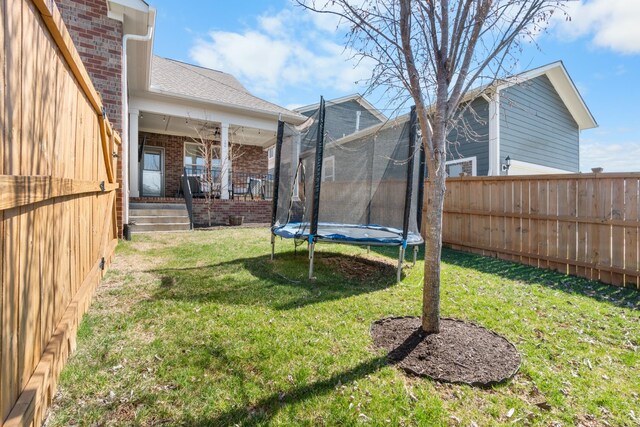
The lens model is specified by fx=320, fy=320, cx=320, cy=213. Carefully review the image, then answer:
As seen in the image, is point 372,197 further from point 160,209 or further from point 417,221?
point 160,209

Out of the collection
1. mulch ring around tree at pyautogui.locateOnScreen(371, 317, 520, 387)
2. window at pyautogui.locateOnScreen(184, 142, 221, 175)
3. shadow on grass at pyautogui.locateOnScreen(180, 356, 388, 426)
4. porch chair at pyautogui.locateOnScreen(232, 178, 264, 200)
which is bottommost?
shadow on grass at pyautogui.locateOnScreen(180, 356, 388, 426)

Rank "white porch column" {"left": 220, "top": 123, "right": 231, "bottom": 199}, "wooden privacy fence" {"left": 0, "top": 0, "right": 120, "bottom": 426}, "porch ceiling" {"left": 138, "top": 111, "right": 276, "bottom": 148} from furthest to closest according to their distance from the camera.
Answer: "porch ceiling" {"left": 138, "top": 111, "right": 276, "bottom": 148}
"white porch column" {"left": 220, "top": 123, "right": 231, "bottom": 199}
"wooden privacy fence" {"left": 0, "top": 0, "right": 120, "bottom": 426}

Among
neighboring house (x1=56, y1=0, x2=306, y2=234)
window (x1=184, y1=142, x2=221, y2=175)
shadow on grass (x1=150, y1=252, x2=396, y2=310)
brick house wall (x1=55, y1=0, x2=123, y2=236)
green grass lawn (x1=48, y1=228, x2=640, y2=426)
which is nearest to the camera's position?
green grass lawn (x1=48, y1=228, x2=640, y2=426)

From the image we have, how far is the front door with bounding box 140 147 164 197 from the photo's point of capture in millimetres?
11867

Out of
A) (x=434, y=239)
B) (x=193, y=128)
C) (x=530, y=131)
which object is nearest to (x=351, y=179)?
(x=434, y=239)

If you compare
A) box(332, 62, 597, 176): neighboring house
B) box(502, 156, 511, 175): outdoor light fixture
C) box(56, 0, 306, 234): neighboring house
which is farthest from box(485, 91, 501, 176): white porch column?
box(56, 0, 306, 234): neighboring house

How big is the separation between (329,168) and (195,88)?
7554mm

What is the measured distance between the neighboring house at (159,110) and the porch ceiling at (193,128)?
34 mm

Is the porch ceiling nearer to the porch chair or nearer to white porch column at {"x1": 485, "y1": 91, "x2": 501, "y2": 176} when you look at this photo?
the porch chair

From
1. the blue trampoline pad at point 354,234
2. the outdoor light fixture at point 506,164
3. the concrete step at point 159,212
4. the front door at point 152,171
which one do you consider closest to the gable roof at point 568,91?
the outdoor light fixture at point 506,164

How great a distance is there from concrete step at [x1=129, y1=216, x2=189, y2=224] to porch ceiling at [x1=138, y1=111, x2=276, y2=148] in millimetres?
3491

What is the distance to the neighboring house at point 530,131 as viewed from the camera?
30.4 ft

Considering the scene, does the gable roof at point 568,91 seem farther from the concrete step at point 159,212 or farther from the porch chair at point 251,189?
the concrete step at point 159,212

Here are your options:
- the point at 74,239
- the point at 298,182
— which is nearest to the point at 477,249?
the point at 298,182
